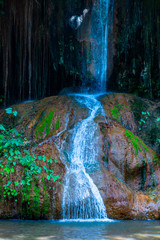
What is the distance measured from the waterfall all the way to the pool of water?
9061 mm

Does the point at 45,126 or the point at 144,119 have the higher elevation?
the point at 144,119

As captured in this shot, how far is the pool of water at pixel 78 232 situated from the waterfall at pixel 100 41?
9061mm

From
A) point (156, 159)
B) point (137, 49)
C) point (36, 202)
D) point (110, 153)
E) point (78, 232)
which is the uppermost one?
point (137, 49)

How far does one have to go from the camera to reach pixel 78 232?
4223 mm

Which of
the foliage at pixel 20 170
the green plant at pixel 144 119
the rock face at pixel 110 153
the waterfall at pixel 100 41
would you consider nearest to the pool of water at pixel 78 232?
the rock face at pixel 110 153

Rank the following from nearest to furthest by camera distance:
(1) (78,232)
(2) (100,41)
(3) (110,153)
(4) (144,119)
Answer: (1) (78,232) < (3) (110,153) < (4) (144,119) < (2) (100,41)

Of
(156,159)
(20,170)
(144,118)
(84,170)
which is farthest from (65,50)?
(20,170)

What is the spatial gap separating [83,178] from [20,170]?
4.53 ft

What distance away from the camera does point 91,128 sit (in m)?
7.79

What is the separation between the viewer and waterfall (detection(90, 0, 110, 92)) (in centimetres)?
1332

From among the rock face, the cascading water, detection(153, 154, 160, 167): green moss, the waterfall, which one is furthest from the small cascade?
the waterfall

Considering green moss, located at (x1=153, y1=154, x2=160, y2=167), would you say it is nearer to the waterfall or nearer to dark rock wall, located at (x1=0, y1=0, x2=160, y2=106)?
dark rock wall, located at (x1=0, y1=0, x2=160, y2=106)

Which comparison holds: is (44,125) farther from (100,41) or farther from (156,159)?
(100,41)

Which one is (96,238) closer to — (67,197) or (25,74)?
(67,197)
